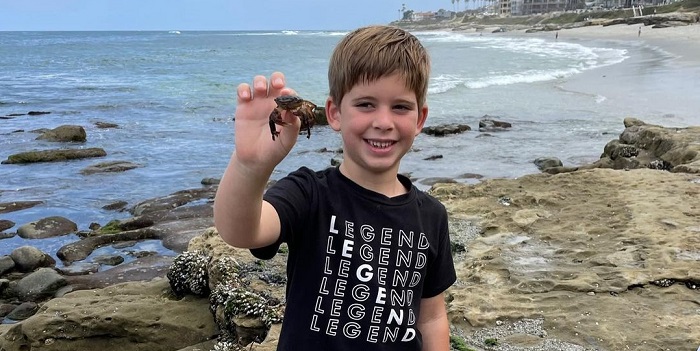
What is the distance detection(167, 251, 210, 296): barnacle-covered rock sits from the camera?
6.02 m

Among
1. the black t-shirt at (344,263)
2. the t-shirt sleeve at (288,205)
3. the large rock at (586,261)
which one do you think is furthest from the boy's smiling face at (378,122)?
the large rock at (586,261)

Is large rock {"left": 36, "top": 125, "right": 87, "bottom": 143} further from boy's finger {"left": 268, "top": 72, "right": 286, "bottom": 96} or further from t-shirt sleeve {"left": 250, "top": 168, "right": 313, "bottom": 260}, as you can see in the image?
boy's finger {"left": 268, "top": 72, "right": 286, "bottom": 96}

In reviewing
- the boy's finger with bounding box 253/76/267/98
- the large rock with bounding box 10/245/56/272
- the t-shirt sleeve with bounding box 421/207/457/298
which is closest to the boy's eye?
the t-shirt sleeve with bounding box 421/207/457/298

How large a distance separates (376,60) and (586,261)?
476 centimetres

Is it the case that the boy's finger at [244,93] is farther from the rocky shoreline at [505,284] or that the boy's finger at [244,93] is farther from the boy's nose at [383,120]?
the rocky shoreline at [505,284]

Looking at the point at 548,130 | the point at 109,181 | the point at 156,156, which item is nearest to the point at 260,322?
the point at 109,181

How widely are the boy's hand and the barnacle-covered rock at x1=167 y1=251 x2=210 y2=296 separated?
4.49 metres

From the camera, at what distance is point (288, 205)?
2.16 metres

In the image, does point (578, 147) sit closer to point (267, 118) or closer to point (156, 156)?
point (156, 156)

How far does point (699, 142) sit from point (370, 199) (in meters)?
11.7

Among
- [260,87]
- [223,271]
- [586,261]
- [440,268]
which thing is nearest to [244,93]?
[260,87]

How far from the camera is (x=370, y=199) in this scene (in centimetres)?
228

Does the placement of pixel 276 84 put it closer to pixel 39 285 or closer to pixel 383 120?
pixel 383 120

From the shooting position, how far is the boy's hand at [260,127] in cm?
175
